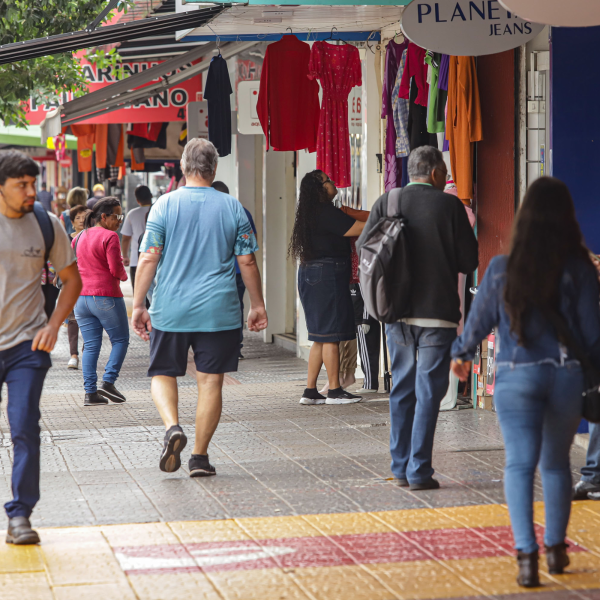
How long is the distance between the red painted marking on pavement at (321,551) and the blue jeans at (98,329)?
472 centimetres

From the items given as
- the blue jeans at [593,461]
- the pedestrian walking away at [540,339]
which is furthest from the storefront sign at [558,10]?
the blue jeans at [593,461]

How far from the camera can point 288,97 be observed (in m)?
9.88

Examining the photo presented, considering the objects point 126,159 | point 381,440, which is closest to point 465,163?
point 381,440

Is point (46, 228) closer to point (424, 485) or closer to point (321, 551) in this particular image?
point (321, 551)

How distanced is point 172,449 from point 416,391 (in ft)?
5.03

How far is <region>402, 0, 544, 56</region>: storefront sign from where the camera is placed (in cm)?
696

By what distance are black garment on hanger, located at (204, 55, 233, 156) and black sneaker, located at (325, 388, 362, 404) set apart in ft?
10.5

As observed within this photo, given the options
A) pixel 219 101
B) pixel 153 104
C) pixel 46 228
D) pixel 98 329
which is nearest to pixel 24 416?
pixel 46 228

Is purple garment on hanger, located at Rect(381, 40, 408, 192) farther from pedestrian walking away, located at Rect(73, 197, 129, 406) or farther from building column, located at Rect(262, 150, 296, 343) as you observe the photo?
building column, located at Rect(262, 150, 296, 343)

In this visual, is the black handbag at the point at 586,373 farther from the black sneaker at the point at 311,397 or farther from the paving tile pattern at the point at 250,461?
the black sneaker at the point at 311,397

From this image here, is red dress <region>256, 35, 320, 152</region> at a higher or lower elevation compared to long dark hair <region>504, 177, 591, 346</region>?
higher

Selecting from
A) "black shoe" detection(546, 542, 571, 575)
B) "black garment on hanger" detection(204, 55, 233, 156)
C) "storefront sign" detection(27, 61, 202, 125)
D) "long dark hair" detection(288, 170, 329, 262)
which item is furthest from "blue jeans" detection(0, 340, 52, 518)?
"storefront sign" detection(27, 61, 202, 125)

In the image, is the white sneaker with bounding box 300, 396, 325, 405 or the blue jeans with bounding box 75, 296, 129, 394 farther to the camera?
the blue jeans with bounding box 75, 296, 129, 394

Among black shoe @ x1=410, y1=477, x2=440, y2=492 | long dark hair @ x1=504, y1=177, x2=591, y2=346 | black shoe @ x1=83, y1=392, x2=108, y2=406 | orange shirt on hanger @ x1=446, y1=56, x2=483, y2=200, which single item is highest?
orange shirt on hanger @ x1=446, y1=56, x2=483, y2=200
